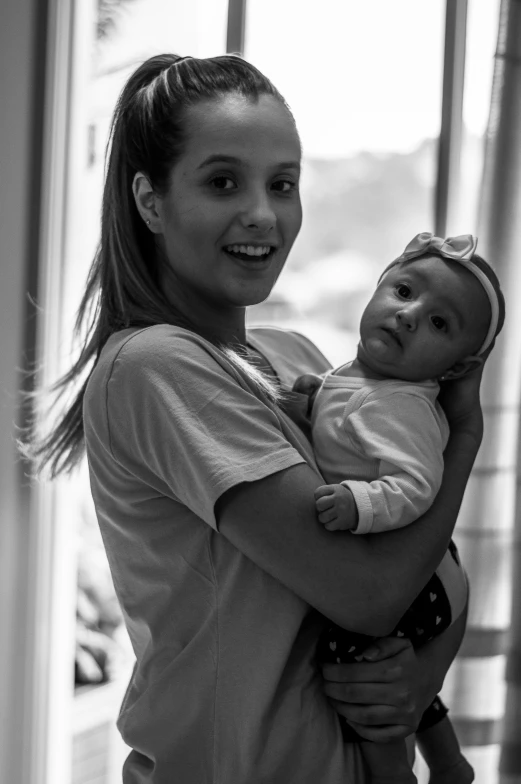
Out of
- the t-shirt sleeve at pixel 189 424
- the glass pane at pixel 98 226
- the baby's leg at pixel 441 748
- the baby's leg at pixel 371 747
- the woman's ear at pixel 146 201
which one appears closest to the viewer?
the t-shirt sleeve at pixel 189 424

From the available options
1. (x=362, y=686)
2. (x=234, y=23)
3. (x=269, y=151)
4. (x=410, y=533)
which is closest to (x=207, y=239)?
(x=269, y=151)

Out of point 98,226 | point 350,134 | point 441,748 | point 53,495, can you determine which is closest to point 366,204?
point 350,134

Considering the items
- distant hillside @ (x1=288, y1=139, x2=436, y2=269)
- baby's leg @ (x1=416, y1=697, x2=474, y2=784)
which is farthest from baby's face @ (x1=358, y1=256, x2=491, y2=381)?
distant hillside @ (x1=288, y1=139, x2=436, y2=269)

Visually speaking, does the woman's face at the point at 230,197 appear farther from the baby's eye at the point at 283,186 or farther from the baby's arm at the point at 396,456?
the baby's arm at the point at 396,456

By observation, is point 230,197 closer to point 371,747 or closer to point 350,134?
point 371,747

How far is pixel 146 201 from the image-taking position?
4.01ft

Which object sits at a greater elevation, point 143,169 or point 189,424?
point 143,169

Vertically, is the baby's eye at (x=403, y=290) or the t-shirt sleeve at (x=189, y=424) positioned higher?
the baby's eye at (x=403, y=290)

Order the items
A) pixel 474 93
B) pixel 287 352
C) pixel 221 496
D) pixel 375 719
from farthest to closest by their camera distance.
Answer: pixel 474 93 < pixel 287 352 < pixel 375 719 < pixel 221 496

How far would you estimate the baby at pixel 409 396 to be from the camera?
1115mm

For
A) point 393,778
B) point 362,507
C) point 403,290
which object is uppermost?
point 403,290

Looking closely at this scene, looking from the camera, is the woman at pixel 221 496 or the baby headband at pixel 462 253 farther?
the baby headband at pixel 462 253

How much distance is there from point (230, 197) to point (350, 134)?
1.62 m

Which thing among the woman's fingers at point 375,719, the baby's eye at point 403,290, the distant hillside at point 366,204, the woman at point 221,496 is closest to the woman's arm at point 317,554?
the woman at point 221,496
